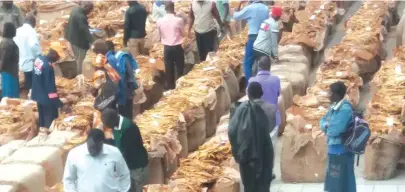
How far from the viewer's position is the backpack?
10422 mm

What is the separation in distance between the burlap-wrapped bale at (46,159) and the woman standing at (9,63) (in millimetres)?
3555

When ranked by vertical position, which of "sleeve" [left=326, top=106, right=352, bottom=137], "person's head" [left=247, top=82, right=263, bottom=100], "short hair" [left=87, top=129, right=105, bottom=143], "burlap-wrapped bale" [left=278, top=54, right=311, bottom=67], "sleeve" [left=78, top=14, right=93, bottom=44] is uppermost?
"sleeve" [left=78, top=14, right=93, bottom=44]

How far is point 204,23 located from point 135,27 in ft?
Answer: 4.34

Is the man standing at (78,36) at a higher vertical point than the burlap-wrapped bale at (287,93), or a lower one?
higher

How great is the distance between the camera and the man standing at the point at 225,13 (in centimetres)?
1861

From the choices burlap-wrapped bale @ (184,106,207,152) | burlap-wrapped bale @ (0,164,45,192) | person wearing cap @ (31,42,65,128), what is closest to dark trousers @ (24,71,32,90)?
person wearing cap @ (31,42,65,128)

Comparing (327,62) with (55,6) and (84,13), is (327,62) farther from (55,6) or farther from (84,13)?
(55,6)

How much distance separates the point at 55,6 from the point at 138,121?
9.38 m

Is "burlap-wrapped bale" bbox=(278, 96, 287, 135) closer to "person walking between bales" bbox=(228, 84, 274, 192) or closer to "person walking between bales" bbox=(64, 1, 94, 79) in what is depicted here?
"person walking between bales" bbox=(228, 84, 274, 192)

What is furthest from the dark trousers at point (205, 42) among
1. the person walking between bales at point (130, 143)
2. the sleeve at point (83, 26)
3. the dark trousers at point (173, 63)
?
the person walking between bales at point (130, 143)

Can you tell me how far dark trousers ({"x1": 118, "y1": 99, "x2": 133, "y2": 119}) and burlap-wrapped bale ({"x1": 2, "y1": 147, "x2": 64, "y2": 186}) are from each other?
1.68 meters

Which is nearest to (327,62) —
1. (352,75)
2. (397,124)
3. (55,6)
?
(352,75)

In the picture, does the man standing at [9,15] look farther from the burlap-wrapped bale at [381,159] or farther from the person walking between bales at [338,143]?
the person walking between bales at [338,143]

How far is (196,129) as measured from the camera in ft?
46.0
